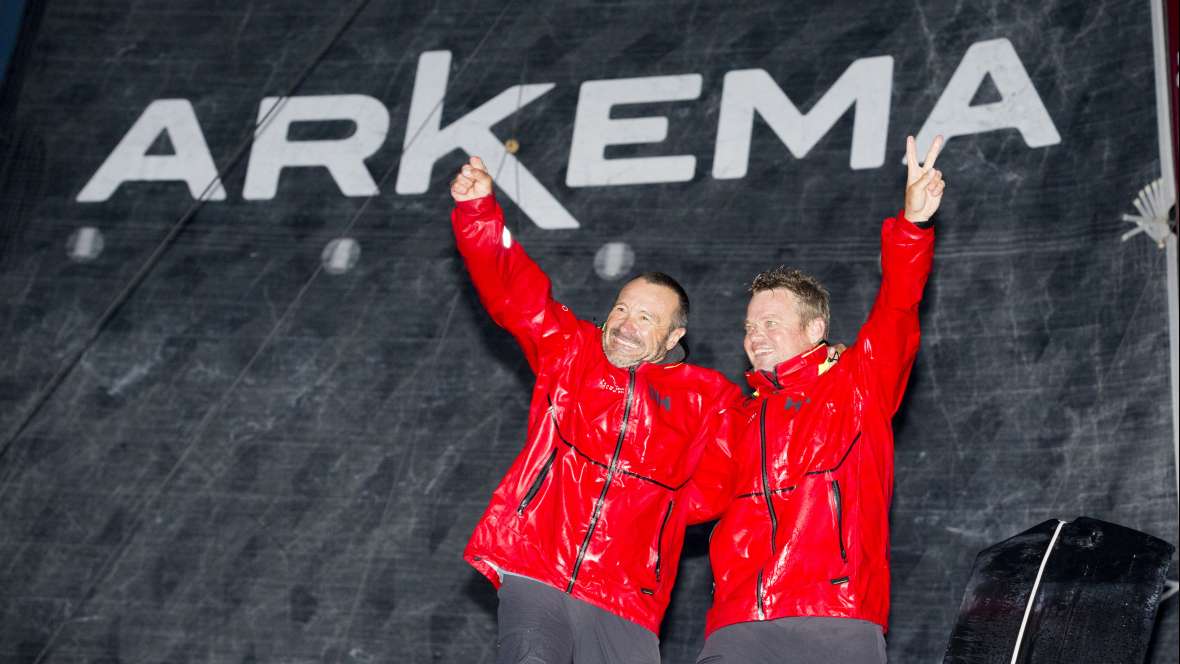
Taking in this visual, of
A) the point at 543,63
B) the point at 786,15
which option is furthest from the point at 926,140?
the point at 543,63

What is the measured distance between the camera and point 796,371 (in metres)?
2.54

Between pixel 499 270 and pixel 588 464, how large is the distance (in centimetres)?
42

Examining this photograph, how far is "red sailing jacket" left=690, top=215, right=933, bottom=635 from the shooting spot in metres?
2.35

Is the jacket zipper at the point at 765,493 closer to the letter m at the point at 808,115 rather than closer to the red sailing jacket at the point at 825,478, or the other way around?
the red sailing jacket at the point at 825,478

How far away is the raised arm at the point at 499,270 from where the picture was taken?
269 centimetres

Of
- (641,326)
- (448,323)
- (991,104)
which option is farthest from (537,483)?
(991,104)

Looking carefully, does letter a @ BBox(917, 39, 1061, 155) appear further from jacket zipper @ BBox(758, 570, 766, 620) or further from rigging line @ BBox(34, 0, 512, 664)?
jacket zipper @ BBox(758, 570, 766, 620)

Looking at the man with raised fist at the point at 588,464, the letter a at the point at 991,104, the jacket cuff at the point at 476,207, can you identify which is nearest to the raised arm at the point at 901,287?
the man with raised fist at the point at 588,464

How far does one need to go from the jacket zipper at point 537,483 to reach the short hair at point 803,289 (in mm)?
513

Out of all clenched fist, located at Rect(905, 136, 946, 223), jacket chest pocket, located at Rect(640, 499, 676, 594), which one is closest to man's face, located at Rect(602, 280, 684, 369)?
jacket chest pocket, located at Rect(640, 499, 676, 594)

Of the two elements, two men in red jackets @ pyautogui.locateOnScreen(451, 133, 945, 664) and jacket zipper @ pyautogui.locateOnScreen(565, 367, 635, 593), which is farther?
jacket zipper @ pyautogui.locateOnScreen(565, 367, 635, 593)

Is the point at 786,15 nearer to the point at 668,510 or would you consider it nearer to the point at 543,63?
the point at 543,63

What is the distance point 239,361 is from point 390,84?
3.14 ft

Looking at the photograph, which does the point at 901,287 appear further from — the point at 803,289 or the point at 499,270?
the point at 499,270
